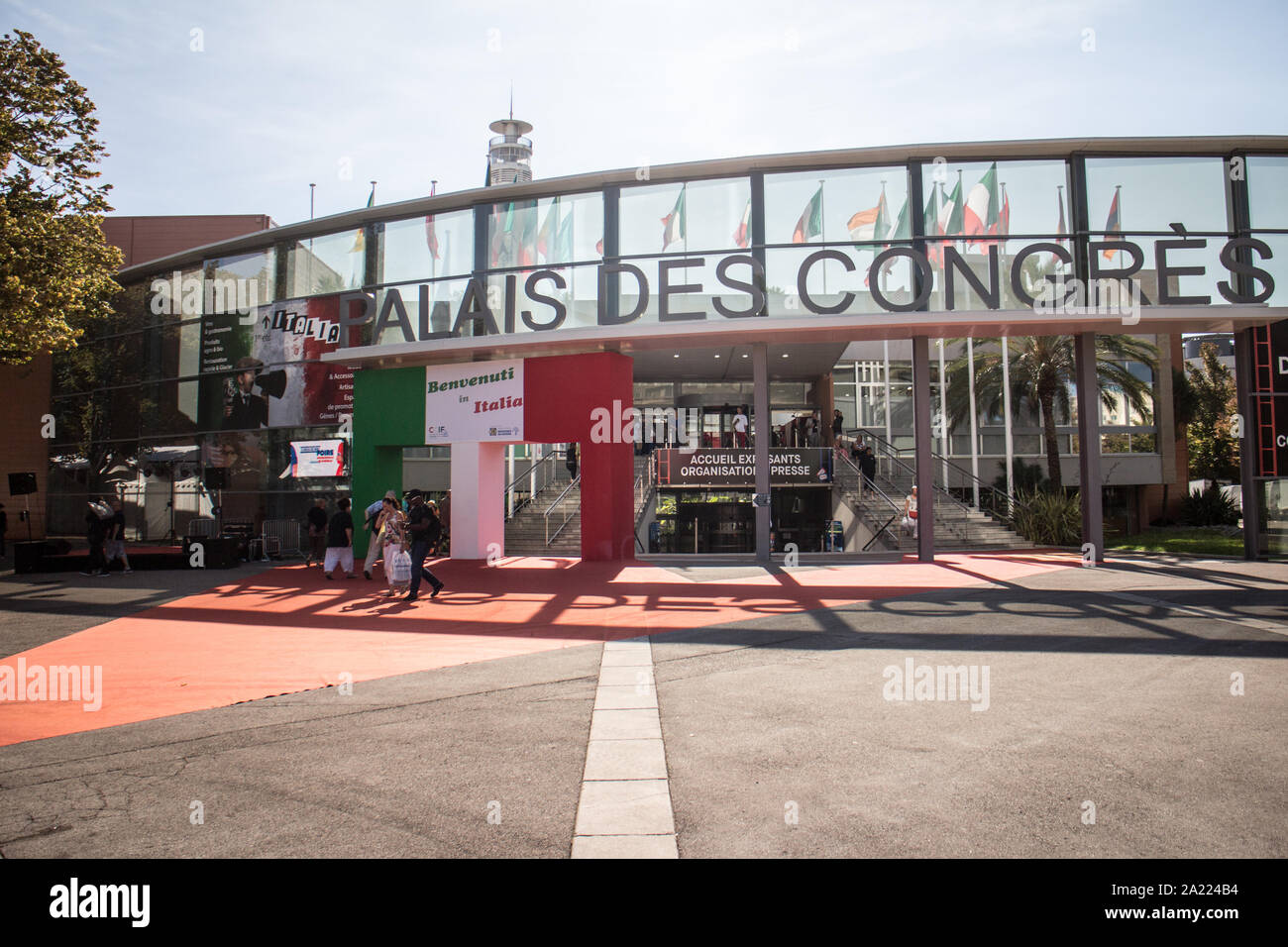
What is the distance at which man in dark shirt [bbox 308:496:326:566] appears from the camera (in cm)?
1906

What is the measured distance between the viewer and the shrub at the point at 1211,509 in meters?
30.5

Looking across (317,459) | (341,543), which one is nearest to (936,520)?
(341,543)

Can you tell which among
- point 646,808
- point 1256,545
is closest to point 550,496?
point 1256,545

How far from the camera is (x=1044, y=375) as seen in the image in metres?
25.9

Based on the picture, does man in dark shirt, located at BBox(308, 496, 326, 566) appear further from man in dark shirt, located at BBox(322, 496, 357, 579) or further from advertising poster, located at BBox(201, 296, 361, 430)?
advertising poster, located at BBox(201, 296, 361, 430)

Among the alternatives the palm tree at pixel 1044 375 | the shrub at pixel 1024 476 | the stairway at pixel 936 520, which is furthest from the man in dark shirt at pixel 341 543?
the shrub at pixel 1024 476

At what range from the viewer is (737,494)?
29.4 meters

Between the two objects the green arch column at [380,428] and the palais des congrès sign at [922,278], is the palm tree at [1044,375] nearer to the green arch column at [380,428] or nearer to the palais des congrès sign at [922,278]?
the palais des congrès sign at [922,278]

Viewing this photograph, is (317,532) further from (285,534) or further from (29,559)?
(29,559)

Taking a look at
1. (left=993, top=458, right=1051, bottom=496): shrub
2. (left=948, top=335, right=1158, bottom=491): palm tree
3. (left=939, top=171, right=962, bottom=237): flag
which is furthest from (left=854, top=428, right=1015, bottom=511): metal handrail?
(left=939, top=171, right=962, bottom=237): flag

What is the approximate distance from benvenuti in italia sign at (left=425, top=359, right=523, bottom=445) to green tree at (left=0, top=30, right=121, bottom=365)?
349 inches

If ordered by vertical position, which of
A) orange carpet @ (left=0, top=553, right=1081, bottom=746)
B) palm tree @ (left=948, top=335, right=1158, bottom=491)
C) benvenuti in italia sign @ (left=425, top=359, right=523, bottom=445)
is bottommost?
orange carpet @ (left=0, top=553, right=1081, bottom=746)

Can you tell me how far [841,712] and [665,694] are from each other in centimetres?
150

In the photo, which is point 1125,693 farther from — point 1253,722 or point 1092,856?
point 1092,856
